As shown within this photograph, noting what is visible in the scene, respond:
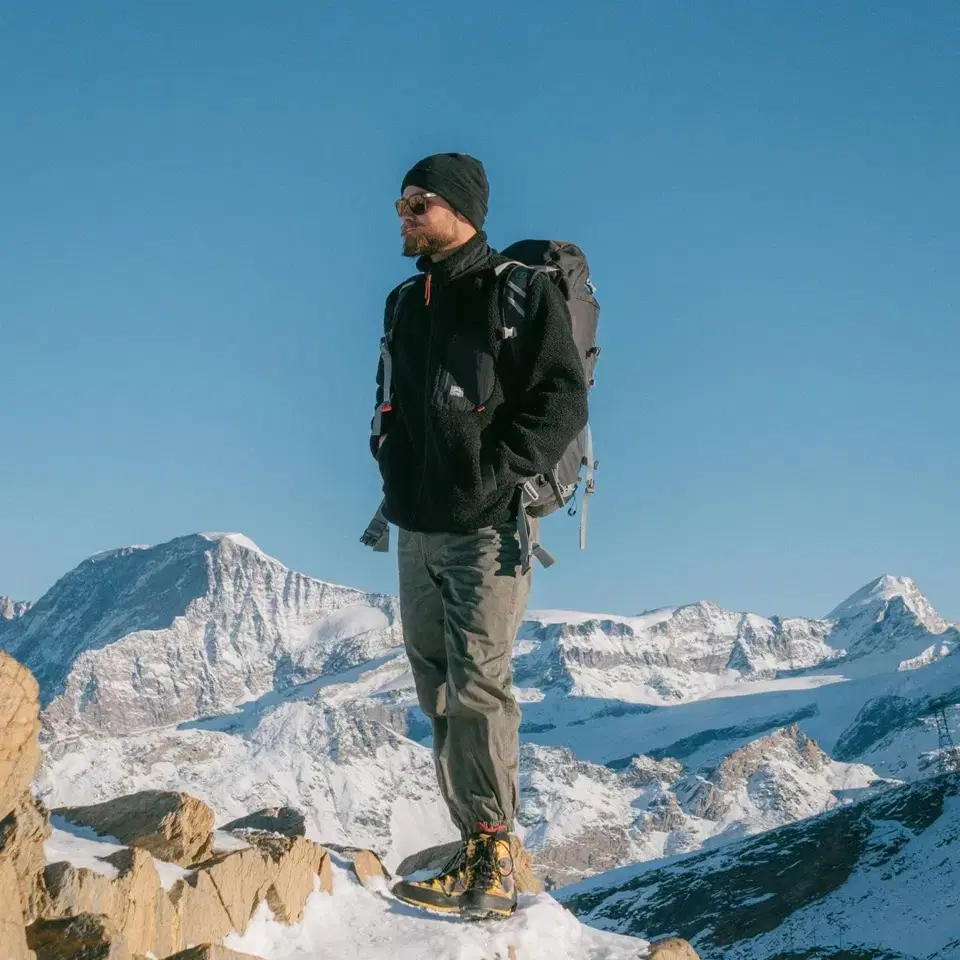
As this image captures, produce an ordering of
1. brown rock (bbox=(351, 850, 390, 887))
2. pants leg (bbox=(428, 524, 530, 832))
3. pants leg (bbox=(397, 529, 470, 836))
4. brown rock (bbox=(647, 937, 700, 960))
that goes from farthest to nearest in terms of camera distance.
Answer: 1. brown rock (bbox=(351, 850, 390, 887))
2. brown rock (bbox=(647, 937, 700, 960))
3. pants leg (bbox=(397, 529, 470, 836))
4. pants leg (bbox=(428, 524, 530, 832))

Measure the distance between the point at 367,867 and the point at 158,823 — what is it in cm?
223

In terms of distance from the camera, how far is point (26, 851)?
19.6 ft

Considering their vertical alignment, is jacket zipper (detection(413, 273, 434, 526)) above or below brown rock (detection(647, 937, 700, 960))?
above

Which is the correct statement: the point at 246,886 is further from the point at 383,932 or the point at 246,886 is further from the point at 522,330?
the point at 522,330

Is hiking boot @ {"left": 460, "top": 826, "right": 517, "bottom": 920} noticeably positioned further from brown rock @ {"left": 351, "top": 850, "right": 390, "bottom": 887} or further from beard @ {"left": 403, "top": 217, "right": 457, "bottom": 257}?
beard @ {"left": 403, "top": 217, "right": 457, "bottom": 257}

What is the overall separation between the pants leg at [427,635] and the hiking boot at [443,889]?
25 centimetres

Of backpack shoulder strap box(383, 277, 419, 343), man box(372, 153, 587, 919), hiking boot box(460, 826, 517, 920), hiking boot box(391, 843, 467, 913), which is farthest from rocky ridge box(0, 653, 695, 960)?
backpack shoulder strap box(383, 277, 419, 343)

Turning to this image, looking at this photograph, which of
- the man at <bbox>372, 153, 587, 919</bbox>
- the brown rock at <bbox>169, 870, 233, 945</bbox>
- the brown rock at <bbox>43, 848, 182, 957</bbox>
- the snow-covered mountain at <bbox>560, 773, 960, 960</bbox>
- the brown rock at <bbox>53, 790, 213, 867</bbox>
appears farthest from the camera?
the snow-covered mountain at <bbox>560, 773, 960, 960</bbox>

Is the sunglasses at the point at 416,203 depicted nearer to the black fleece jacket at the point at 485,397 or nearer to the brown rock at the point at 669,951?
the black fleece jacket at the point at 485,397

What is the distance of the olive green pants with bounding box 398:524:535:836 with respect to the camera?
741 centimetres

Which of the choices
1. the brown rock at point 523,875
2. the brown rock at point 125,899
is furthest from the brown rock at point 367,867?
the brown rock at point 125,899

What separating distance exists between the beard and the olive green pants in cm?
194

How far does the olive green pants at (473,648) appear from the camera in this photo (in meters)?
7.41

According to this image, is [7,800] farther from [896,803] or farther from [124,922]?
[896,803]
